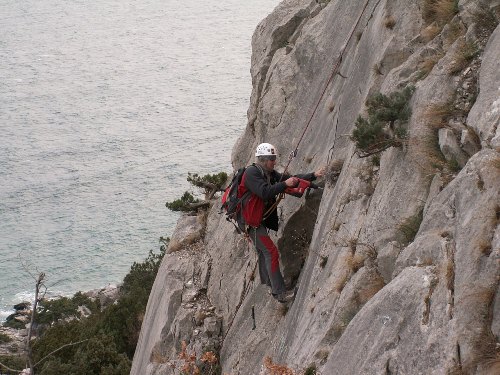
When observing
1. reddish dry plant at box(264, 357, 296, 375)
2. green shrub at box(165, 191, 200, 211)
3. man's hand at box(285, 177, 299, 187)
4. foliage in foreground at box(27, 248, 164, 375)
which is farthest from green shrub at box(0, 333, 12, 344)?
reddish dry plant at box(264, 357, 296, 375)

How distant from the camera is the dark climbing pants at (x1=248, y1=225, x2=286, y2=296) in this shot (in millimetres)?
10930

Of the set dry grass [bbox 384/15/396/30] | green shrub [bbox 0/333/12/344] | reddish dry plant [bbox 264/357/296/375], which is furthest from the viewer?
green shrub [bbox 0/333/12/344]

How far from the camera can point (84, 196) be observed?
6372 centimetres

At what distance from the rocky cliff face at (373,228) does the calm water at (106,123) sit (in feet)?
110

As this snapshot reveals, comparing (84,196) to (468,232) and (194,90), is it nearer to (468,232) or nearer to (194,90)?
(194,90)

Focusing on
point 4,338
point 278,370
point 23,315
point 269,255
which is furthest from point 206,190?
point 23,315

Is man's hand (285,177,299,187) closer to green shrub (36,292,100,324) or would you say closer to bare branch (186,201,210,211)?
bare branch (186,201,210,211)

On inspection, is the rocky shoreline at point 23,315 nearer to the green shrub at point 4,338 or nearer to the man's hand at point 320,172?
the green shrub at point 4,338

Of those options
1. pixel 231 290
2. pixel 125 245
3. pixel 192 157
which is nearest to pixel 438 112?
pixel 231 290

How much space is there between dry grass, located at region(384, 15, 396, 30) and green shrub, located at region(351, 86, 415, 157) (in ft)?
7.35

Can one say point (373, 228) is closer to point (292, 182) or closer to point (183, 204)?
point (292, 182)

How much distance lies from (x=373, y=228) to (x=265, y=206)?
2850 mm

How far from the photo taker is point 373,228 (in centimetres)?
855

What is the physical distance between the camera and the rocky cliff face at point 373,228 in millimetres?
6340
